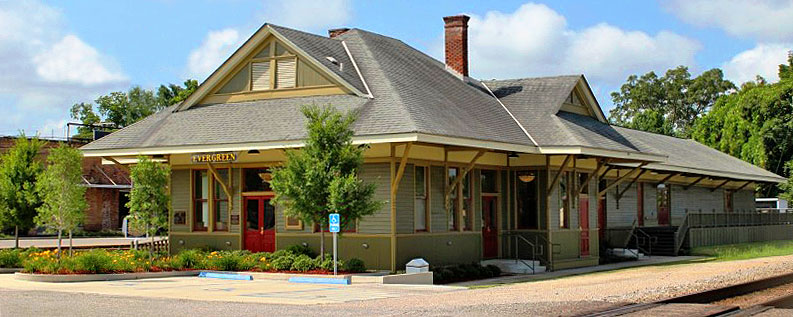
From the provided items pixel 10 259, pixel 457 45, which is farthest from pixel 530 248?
pixel 10 259

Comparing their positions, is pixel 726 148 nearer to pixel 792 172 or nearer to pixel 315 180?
pixel 792 172

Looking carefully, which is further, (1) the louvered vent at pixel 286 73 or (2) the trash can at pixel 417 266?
(1) the louvered vent at pixel 286 73

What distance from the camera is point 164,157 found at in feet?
99.7

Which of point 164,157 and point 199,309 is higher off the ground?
point 164,157

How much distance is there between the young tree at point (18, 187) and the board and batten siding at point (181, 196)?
424 cm

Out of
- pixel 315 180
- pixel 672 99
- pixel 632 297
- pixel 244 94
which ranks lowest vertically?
pixel 632 297

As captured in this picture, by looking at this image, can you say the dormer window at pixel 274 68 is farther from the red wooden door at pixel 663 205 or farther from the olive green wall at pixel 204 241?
the red wooden door at pixel 663 205

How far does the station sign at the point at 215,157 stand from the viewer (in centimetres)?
2719

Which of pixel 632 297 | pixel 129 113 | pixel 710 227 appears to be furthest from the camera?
pixel 129 113

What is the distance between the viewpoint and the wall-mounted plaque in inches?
1179

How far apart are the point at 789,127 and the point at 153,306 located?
58.5 metres

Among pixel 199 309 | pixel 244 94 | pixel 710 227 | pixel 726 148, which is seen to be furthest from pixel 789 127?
pixel 199 309

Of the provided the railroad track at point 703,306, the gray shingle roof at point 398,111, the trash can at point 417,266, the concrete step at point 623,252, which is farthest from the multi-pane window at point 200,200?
the railroad track at point 703,306

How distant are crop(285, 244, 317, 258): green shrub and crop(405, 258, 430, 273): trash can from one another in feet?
9.90
